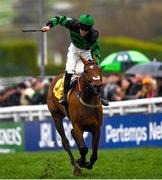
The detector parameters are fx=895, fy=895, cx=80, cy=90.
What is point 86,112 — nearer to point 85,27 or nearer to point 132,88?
point 85,27

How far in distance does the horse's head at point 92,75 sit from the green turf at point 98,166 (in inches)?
49.9

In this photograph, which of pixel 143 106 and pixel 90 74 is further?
pixel 143 106

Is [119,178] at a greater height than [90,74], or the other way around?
[90,74]

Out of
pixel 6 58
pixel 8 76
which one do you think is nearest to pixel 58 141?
pixel 8 76

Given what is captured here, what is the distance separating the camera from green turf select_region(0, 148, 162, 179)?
12906 mm

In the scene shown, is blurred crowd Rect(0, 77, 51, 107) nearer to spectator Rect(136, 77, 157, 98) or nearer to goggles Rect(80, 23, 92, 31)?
spectator Rect(136, 77, 157, 98)

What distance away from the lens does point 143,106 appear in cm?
1950

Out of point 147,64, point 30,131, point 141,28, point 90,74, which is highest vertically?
point 90,74

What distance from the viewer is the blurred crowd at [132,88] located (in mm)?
19406

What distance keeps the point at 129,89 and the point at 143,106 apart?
3.73 ft

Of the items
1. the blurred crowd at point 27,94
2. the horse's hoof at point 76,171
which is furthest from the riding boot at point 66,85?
the blurred crowd at point 27,94

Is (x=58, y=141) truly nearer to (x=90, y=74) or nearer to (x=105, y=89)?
(x=105, y=89)

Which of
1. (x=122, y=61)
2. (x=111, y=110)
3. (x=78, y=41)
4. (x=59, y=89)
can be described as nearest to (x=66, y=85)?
(x=59, y=89)

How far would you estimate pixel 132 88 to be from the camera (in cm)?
2031
